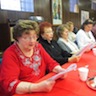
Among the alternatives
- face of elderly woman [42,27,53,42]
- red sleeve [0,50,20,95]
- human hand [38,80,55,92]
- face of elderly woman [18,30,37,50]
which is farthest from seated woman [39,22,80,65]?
human hand [38,80,55,92]

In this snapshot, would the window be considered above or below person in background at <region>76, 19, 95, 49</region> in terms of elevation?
above

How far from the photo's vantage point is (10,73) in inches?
44.1

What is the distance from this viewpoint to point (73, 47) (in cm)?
265

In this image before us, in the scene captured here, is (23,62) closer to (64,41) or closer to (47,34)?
(47,34)

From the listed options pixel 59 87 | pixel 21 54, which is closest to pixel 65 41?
pixel 21 54

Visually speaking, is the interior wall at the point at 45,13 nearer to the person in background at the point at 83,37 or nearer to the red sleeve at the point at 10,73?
the person in background at the point at 83,37

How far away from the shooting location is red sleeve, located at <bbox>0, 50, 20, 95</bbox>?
1.07m

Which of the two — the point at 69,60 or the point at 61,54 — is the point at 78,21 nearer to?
the point at 61,54

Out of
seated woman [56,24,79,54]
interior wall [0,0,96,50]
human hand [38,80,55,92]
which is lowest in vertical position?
human hand [38,80,55,92]

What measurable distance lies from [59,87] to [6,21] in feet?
7.41

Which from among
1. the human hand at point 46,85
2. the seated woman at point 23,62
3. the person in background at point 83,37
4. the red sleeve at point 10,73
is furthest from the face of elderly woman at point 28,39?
the person in background at point 83,37

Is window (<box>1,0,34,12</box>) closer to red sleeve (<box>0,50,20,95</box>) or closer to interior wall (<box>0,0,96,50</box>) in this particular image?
interior wall (<box>0,0,96,50</box>)

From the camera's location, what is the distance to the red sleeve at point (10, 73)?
1.07m

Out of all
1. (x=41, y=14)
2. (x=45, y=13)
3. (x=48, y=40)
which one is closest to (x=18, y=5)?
(x=41, y=14)
